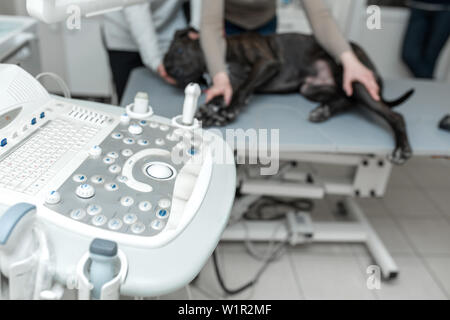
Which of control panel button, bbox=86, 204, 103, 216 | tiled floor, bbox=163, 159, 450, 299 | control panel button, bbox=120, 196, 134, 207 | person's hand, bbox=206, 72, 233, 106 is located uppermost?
control panel button, bbox=86, 204, 103, 216

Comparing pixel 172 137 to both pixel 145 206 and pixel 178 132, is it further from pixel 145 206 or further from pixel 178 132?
pixel 145 206

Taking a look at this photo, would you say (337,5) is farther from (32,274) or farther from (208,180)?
(32,274)

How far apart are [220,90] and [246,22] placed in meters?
0.52

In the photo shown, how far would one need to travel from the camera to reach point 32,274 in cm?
54

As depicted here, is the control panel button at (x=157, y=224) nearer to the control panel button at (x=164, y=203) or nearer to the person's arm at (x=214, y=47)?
the control panel button at (x=164, y=203)

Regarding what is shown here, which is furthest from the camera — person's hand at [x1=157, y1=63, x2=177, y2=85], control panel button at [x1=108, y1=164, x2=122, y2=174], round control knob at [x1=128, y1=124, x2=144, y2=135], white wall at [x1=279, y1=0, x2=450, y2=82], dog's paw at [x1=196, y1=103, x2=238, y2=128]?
white wall at [x1=279, y1=0, x2=450, y2=82]

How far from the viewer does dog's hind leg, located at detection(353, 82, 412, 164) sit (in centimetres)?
139

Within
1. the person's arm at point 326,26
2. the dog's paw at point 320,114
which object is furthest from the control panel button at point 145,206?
the person's arm at point 326,26

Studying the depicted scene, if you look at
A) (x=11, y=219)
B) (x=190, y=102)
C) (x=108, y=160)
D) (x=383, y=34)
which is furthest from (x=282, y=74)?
(x=383, y=34)

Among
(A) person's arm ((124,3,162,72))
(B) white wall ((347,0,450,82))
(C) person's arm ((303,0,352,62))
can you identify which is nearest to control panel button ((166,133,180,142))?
(A) person's arm ((124,3,162,72))

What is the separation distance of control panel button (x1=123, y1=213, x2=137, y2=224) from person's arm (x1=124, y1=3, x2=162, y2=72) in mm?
1087

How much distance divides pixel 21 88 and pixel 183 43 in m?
0.86

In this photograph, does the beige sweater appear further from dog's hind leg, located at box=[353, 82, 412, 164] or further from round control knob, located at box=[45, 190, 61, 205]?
round control knob, located at box=[45, 190, 61, 205]

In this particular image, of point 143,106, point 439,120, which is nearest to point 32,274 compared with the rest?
point 143,106
